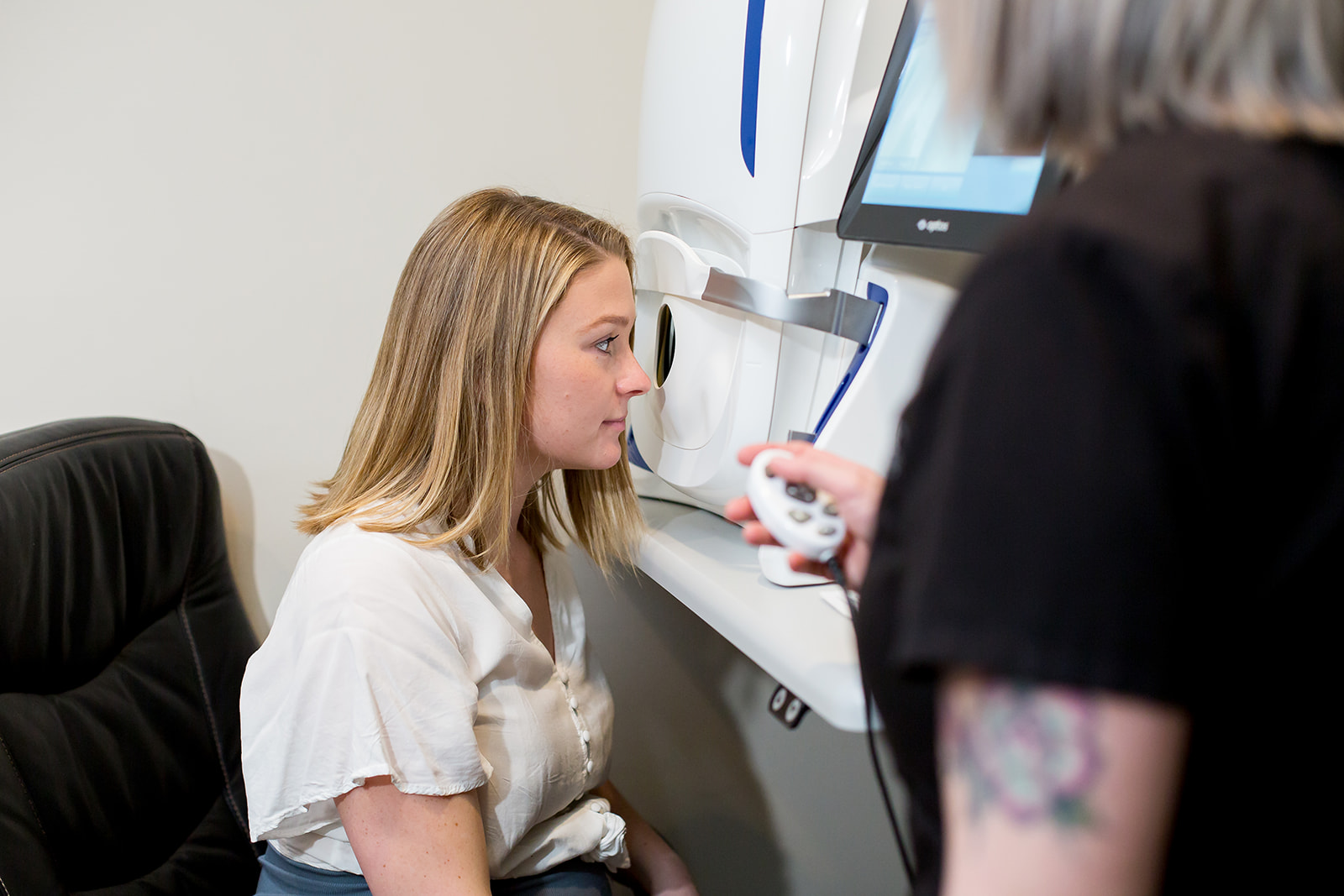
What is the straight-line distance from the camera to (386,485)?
0.89 m

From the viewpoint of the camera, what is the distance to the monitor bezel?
0.70 metres

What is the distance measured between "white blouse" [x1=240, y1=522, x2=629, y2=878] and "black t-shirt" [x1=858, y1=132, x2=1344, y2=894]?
569 millimetres

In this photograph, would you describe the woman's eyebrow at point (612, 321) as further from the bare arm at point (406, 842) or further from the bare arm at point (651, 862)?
the bare arm at point (651, 862)

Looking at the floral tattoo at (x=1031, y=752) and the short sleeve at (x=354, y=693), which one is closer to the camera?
the floral tattoo at (x=1031, y=752)

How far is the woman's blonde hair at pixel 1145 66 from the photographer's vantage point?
0.29 meters

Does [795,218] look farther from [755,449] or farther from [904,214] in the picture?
[755,449]

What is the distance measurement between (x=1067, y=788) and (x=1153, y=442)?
11 centimetres

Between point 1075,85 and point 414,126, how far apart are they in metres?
1.15

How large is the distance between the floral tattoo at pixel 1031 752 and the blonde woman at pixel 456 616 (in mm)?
569

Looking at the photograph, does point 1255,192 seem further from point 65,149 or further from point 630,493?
point 65,149

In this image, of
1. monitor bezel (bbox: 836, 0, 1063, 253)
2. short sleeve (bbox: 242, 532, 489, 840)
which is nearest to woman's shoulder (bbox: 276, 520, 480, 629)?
short sleeve (bbox: 242, 532, 489, 840)

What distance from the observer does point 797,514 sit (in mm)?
519

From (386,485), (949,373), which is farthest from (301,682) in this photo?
(949,373)

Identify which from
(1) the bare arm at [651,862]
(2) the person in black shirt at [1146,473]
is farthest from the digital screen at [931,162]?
(1) the bare arm at [651,862]
